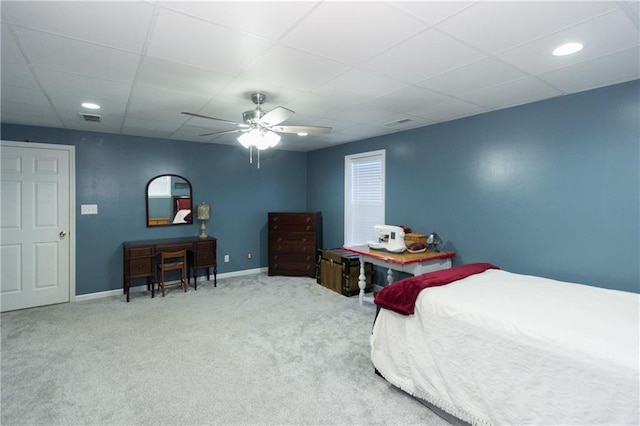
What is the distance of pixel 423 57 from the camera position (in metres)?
2.11

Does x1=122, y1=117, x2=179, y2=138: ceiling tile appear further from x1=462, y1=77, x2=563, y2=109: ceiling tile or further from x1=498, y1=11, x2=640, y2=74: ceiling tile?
x1=498, y1=11, x2=640, y2=74: ceiling tile

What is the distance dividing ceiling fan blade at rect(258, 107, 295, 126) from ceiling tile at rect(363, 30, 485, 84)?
27.5 inches

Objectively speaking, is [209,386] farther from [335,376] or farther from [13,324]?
[13,324]

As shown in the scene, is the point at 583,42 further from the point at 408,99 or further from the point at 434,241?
the point at 434,241

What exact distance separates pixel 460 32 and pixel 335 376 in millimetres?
2494

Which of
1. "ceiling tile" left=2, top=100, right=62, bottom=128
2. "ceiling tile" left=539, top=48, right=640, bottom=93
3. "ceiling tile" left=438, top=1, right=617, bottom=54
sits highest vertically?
"ceiling tile" left=2, top=100, right=62, bottom=128

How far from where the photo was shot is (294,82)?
2.54 m

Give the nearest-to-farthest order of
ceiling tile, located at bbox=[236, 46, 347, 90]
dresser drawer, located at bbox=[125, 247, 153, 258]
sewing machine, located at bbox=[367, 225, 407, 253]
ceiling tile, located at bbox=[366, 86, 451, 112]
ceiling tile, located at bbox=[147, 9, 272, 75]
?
1. ceiling tile, located at bbox=[147, 9, 272, 75]
2. ceiling tile, located at bbox=[236, 46, 347, 90]
3. ceiling tile, located at bbox=[366, 86, 451, 112]
4. sewing machine, located at bbox=[367, 225, 407, 253]
5. dresser drawer, located at bbox=[125, 247, 153, 258]

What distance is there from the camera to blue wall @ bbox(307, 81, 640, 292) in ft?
8.45

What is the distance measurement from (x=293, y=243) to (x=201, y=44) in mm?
3967

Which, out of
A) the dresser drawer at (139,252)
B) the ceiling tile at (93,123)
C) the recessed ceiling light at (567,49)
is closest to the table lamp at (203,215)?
the dresser drawer at (139,252)

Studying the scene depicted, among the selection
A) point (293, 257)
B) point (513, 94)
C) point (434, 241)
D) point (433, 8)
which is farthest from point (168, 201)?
point (513, 94)

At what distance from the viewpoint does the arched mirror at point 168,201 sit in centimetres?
488

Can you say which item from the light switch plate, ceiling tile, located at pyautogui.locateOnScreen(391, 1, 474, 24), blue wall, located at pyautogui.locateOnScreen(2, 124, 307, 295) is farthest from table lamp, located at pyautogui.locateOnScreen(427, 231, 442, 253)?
the light switch plate
